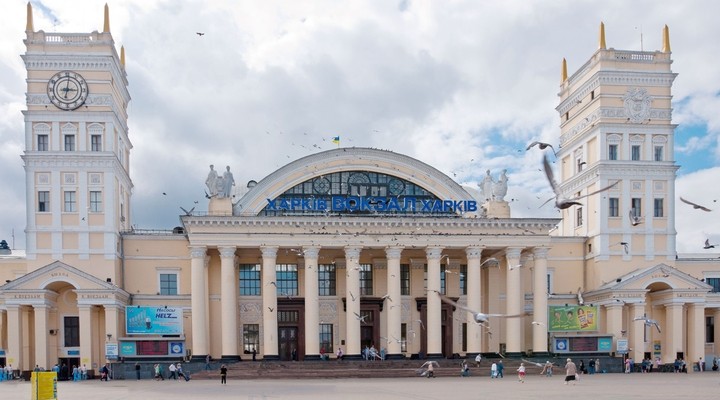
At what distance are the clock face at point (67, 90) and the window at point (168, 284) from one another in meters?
14.0

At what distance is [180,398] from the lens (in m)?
40.2

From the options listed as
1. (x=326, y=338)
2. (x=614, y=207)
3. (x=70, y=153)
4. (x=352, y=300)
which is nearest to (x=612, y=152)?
(x=614, y=207)

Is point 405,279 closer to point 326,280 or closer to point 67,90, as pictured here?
point 326,280

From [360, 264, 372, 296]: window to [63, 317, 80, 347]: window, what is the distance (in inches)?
822

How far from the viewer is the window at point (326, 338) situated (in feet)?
217

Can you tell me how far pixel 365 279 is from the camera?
219 feet

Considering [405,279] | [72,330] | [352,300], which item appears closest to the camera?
[352,300]

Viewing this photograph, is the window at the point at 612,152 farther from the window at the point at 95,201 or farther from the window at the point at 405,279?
the window at the point at 95,201

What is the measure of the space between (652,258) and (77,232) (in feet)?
143

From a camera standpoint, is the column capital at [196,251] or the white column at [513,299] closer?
the column capital at [196,251]

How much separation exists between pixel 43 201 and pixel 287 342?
67.8 feet

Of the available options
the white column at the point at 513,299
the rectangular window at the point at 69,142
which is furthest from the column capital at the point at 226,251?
the white column at the point at 513,299

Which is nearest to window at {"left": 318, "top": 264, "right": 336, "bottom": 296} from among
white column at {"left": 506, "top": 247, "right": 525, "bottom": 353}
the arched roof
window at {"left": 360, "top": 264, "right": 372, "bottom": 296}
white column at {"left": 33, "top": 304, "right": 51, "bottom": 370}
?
window at {"left": 360, "top": 264, "right": 372, "bottom": 296}

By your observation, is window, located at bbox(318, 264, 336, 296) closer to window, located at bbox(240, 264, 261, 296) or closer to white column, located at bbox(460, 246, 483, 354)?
window, located at bbox(240, 264, 261, 296)
